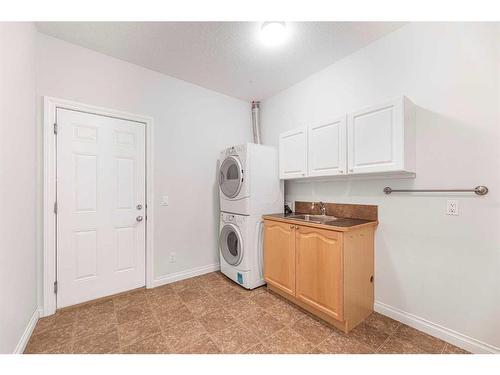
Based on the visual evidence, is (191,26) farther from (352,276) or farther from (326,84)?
(352,276)

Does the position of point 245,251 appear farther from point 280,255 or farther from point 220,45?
point 220,45

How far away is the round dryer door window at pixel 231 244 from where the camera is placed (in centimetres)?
256

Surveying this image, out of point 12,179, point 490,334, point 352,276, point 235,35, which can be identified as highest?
point 235,35

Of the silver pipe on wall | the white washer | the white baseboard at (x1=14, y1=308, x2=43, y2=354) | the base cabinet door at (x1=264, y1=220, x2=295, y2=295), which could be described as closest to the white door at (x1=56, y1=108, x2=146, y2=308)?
the white baseboard at (x1=14, y1=308, x2=43, y2=354)

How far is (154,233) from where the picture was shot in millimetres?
2584

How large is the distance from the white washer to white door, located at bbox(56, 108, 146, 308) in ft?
3.44

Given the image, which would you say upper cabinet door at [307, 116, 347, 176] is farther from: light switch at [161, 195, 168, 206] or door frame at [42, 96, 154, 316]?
door frame at [42, 96, 154, 316]

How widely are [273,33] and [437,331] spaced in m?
2.79

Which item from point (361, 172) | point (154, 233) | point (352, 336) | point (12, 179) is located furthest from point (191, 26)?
point (352, 336)

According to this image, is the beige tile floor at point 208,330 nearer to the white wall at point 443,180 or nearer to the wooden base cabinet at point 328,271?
the wooden base cabinet at point 328,271

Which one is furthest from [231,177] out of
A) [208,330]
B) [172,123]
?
[208,330]

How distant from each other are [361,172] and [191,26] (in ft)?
6.47

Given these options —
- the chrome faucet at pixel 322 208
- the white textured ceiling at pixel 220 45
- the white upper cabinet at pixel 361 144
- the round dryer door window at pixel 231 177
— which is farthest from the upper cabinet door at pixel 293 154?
the white textured ceiling at pixel 220 45

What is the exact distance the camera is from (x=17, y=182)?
4.93 ft
